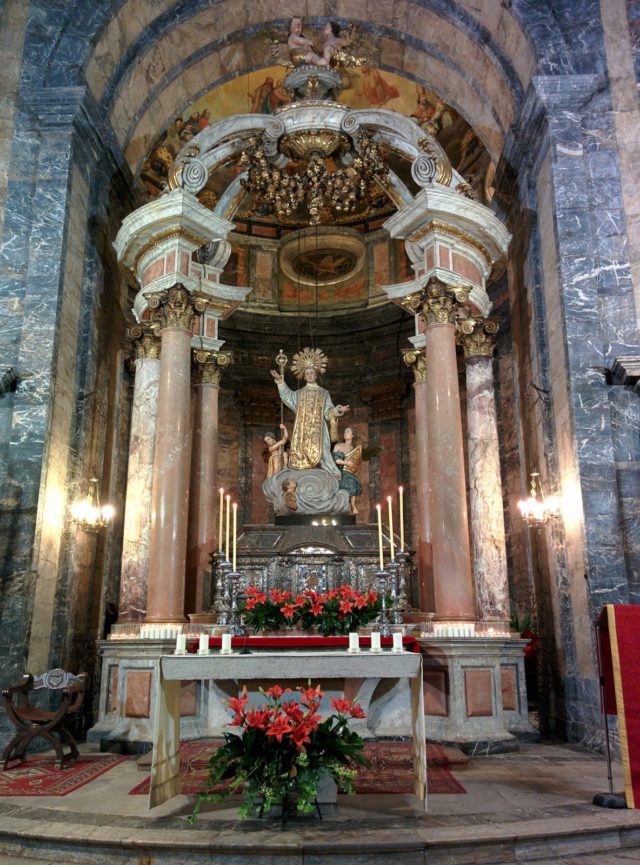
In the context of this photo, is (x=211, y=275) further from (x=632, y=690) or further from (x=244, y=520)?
(x=632, y=690)

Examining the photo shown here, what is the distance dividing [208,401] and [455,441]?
3991 mm

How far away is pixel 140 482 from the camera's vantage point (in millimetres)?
10328

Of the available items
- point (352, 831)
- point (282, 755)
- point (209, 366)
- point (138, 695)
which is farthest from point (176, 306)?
point (352, 831)

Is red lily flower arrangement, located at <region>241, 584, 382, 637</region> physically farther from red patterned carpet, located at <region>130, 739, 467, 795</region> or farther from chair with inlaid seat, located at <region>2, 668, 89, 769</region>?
chair with inlaid seat, located at <region>2, 668, 89, 769</region>

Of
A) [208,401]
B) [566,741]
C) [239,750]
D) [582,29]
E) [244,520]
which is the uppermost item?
[582,29]

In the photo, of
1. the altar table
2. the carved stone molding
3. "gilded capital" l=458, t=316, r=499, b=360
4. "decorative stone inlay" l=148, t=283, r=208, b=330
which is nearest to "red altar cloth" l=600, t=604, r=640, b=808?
the altar table

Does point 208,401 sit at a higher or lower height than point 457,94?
lower

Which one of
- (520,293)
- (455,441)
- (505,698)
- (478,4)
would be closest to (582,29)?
(478,4)

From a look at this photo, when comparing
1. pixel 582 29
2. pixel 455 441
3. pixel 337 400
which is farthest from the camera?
pixel 337 400

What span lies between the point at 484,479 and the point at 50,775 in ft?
21.4

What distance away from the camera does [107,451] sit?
11.9 m

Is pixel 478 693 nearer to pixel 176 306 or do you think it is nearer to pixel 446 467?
pixel 446 467

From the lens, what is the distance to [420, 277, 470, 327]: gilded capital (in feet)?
33.0

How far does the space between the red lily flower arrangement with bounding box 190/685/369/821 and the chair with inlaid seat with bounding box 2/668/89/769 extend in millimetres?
2782
